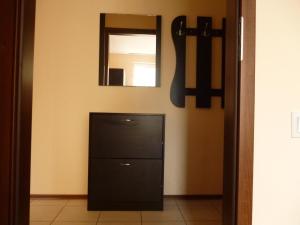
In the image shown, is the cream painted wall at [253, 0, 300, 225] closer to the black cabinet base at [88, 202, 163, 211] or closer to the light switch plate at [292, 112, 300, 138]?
the light switch plate at [292, 112, 300, 138]

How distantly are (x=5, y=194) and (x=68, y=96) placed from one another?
6.83 feet

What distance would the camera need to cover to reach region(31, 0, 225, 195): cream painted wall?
113 inches

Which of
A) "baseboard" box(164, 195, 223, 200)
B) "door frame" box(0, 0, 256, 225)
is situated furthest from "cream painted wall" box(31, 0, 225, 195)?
"door frame" box(0, 0, 256, 225)

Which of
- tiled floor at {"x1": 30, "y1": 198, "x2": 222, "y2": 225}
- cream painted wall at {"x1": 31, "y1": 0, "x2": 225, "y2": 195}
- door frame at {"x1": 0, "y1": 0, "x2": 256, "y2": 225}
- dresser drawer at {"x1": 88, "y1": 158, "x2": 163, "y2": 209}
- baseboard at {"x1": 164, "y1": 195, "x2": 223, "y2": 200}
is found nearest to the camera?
door frame at {"x1": 0, "y1": 0, "x2": 256, "y2": 225}

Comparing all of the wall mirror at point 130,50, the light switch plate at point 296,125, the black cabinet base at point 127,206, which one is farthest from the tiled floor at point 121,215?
the light switch plate at point 296,125

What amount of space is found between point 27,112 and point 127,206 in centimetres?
185

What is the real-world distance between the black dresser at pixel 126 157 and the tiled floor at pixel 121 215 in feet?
0.50

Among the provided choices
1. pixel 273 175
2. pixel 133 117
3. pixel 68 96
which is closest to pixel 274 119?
pixel 273 175

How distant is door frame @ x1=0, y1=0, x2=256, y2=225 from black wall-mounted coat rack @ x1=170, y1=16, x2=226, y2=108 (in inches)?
78.2

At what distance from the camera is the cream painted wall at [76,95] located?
288cm

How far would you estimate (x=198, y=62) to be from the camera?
2.99 metres

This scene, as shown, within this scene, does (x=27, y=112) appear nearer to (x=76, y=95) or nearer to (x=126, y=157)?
(x=126, y=157)

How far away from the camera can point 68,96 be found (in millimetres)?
2895

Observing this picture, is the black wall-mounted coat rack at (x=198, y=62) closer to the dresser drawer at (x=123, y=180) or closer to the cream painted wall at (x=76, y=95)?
the cream painted wall at (x=76, y=95)
